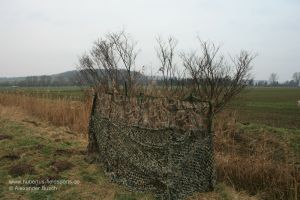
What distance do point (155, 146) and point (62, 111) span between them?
9.21m

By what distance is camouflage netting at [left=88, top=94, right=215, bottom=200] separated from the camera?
4.97 m

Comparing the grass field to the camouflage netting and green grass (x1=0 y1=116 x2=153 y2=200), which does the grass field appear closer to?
green grass (x1=0 y1=116 x2=153 y2=200)

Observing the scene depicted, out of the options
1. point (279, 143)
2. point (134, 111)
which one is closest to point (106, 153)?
point (134, 111)

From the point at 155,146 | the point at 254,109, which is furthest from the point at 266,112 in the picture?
the point at 155,146

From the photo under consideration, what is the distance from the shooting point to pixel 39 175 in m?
6.09

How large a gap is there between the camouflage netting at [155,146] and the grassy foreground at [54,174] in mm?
243

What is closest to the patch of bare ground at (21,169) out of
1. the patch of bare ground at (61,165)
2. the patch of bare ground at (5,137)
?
the patch of bare ground at (61,165)

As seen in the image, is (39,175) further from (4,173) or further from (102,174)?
(102,174)

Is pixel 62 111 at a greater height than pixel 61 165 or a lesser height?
greater

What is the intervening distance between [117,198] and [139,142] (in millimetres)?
941

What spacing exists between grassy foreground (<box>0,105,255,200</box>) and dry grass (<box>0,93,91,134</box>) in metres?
2.52

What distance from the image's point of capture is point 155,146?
5141 mm

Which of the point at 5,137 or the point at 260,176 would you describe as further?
the point at 5,137

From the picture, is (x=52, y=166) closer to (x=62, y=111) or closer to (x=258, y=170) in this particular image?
(x=258, y=170)
